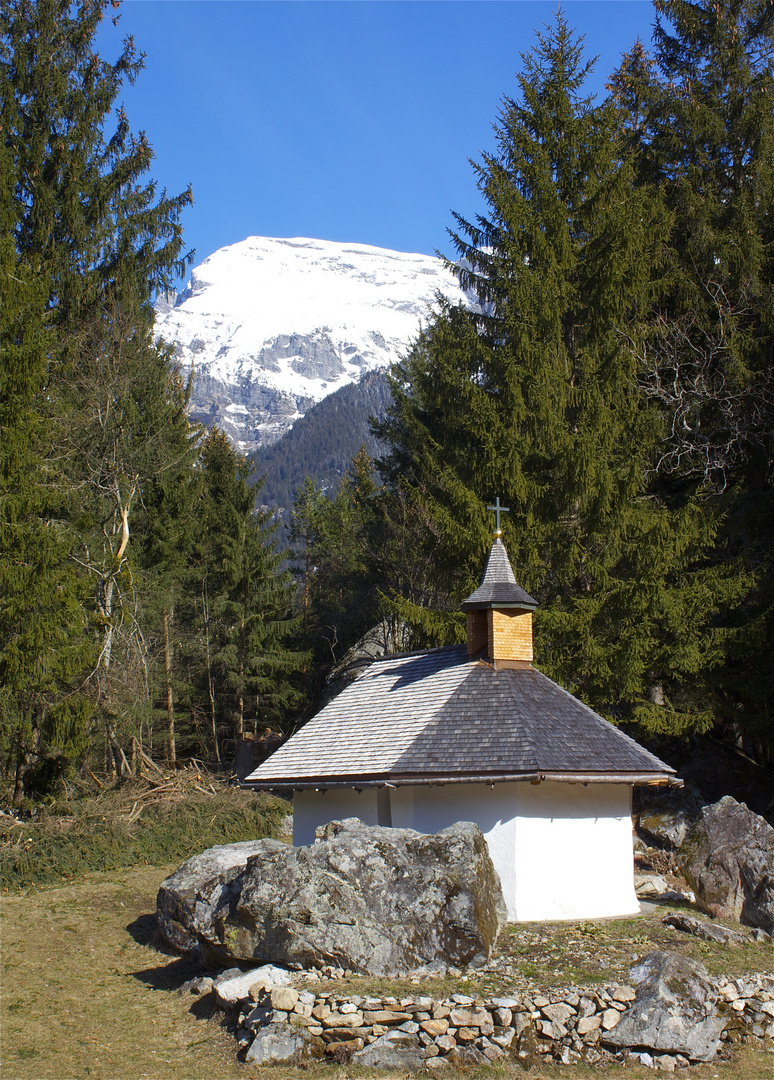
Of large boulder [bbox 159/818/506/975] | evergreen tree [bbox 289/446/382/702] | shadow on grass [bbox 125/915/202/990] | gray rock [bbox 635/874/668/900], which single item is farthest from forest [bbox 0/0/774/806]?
evergreen tree [bbox 289/446/382/702]

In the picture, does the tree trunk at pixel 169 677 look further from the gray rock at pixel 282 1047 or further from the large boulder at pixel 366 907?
the gray rock at pixel 282 1047

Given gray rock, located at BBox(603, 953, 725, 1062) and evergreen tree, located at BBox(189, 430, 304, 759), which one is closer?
gray rock, located at BBox(603, 953, 725, 1062)

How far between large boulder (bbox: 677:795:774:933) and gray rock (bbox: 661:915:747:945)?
93 centimetres

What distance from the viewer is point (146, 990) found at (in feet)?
40.8

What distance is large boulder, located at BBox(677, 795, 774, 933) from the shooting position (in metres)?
13.5

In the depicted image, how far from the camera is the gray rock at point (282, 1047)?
367 inches

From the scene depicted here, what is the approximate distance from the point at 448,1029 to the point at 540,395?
14.2 metres

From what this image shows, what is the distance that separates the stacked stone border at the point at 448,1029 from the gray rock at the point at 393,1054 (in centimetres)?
1

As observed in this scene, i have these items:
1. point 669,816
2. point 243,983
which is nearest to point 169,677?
point 669,816

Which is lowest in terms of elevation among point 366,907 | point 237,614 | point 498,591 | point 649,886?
point 649,886

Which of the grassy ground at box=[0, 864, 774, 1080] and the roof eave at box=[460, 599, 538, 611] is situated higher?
the roof eave at box=[460, 599, 538, 611]

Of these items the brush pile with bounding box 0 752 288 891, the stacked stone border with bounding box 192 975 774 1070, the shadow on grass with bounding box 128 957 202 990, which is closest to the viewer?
the stacked stone border with bounding box 192 975 774 1070

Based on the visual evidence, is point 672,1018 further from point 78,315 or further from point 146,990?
point 78,315

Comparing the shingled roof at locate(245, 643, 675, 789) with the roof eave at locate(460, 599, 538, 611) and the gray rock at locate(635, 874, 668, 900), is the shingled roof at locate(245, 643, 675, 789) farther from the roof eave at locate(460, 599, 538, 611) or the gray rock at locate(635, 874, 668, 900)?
the gray rock at locate(635, 874, 668, 900)
